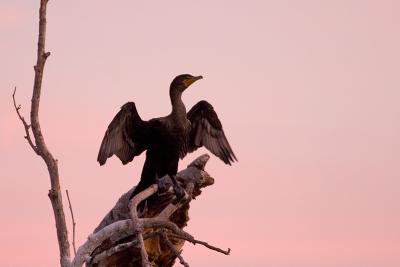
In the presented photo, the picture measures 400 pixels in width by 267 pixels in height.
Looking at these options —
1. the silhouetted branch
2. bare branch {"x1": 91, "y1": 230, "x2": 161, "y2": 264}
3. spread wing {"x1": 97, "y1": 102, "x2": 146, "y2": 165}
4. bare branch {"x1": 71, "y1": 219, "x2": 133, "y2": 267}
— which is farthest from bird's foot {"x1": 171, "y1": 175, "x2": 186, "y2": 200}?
the silhouetted branch

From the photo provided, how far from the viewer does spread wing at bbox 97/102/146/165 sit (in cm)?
1178

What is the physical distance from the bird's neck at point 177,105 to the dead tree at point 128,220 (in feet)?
2.62

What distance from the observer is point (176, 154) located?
1188 cm

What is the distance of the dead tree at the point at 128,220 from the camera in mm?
9195

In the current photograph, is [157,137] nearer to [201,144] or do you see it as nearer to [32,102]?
[201,144]

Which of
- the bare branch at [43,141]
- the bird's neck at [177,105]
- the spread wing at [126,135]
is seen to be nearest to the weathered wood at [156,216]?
the spread wing at [126,135]

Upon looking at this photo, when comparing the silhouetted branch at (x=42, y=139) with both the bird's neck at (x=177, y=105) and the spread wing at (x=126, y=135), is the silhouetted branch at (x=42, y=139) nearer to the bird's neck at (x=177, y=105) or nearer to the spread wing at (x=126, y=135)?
the spread wing at (x=126, y=135)

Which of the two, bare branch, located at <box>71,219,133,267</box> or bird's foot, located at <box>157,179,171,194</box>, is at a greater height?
bird's foot, located at <box>157,179,171,194</box>

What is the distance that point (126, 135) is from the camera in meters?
12.1

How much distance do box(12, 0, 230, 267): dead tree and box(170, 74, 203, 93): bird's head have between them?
45.4 inches

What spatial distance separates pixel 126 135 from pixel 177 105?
3.12ft

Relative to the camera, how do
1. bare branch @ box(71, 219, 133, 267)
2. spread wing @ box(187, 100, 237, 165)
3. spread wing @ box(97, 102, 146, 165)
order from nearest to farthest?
bare branch @ box(71, 219, 133, 267)
spread wing @ box(97, 102, 146, 165)
spread wing @ box(187, 100, 237, 165)

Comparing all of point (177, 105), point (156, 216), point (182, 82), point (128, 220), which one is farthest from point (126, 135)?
point (128, 220)

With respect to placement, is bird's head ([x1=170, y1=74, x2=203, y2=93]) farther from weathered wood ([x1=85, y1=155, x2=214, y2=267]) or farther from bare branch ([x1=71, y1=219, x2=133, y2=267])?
bare branch ([x1=71, y1=219, x2=133, y2=267])
